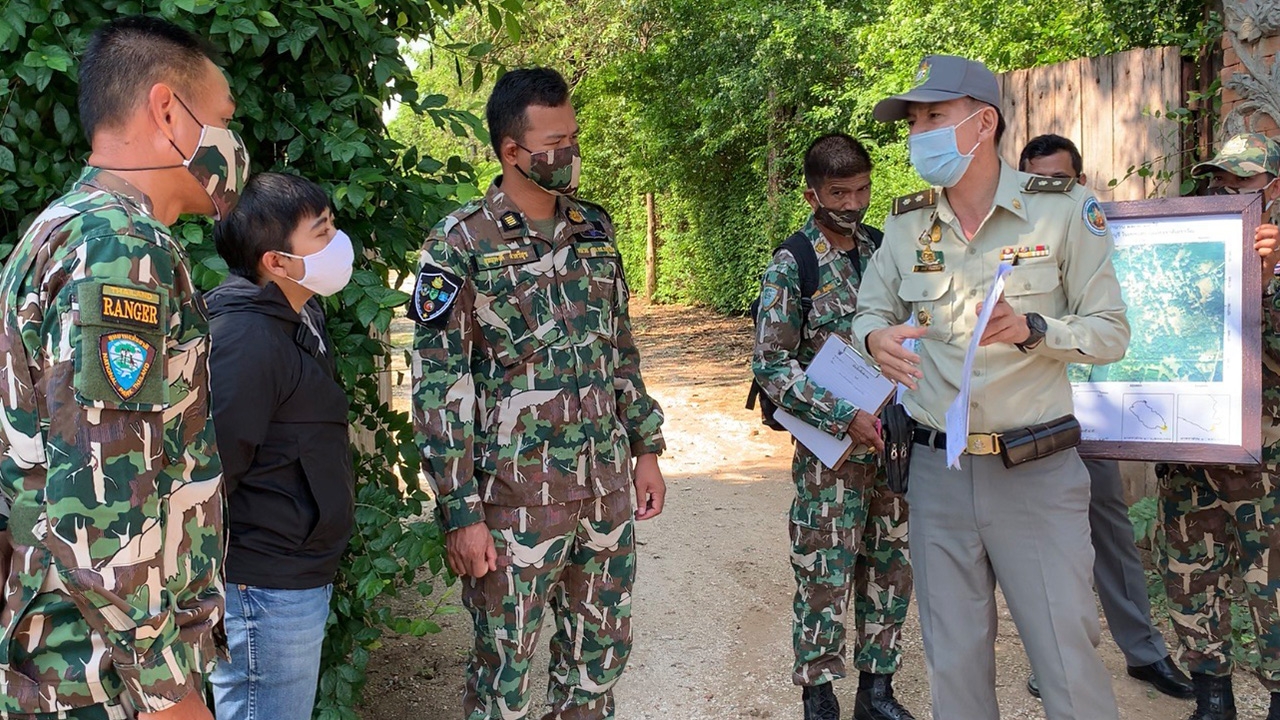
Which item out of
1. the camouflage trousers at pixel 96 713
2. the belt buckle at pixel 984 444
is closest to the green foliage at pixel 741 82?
the belt buckle at pixel 984 444

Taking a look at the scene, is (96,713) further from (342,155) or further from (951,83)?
(951,83)

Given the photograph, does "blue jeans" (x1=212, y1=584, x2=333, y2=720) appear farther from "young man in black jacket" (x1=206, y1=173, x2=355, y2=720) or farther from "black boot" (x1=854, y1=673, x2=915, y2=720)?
"black boot" (x1=854, y1=673, x2=915, y2=720)

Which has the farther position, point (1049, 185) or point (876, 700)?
point (876, 700)

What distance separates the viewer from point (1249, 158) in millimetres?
3287

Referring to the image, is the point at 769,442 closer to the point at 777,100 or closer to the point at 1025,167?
the point at 1025,167

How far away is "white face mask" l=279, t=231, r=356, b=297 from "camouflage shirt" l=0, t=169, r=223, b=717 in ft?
2.61

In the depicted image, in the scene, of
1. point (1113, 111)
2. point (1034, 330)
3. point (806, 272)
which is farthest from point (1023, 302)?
point (1113, 111)

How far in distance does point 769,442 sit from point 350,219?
5894 mm

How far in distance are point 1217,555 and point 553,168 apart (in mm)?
2704

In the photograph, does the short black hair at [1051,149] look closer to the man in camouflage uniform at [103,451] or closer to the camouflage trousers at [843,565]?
the camouflage trousers at [843,565]

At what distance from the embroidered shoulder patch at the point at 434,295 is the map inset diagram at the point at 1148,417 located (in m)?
2.16

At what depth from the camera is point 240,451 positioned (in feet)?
6.98

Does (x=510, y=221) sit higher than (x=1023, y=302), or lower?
higher

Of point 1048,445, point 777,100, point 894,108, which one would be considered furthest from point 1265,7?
point 777,100
